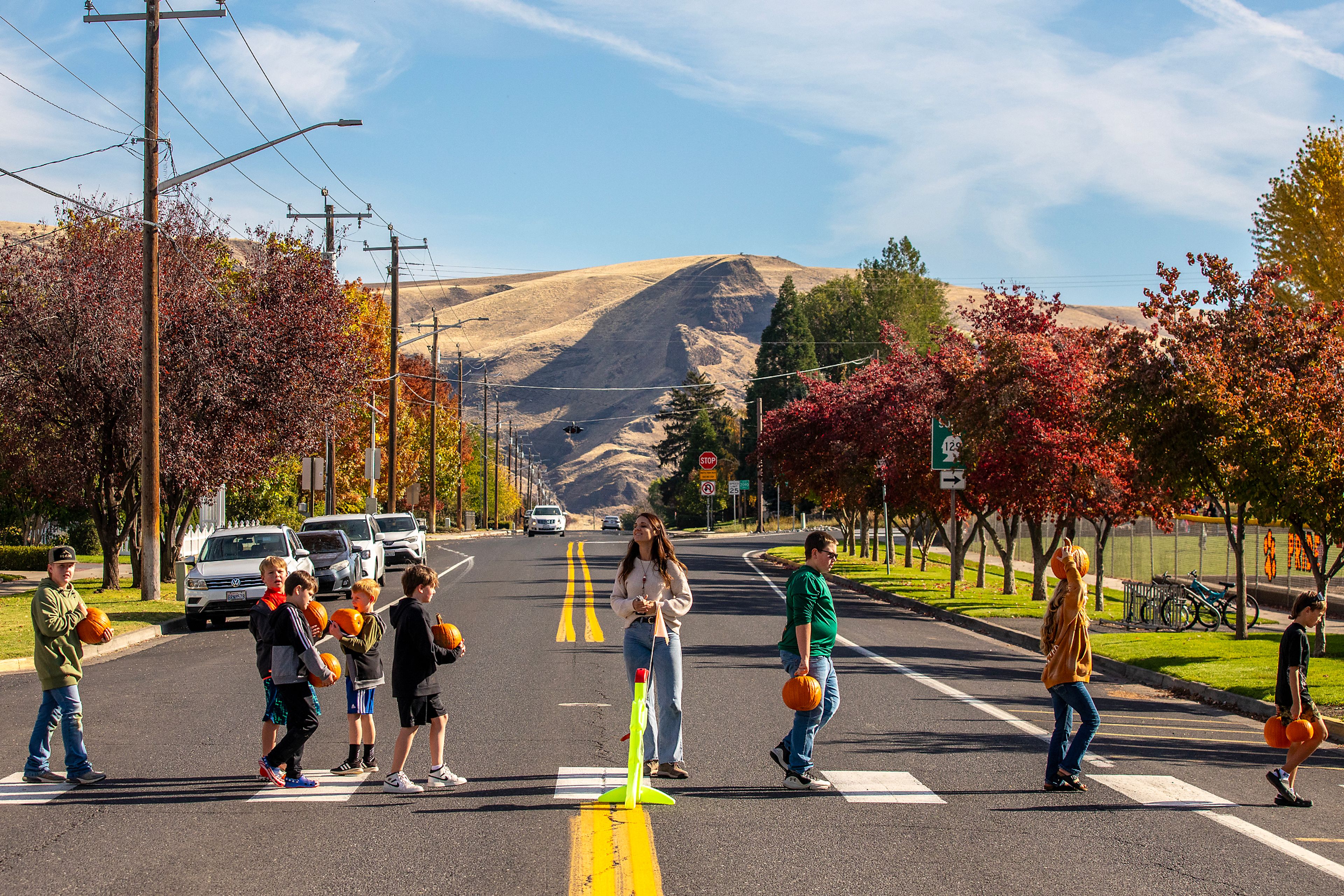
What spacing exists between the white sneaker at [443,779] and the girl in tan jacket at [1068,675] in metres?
4.03

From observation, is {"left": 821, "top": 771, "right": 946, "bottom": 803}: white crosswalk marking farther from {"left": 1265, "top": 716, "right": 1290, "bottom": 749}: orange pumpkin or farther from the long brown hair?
{"left": 1265, "top": 716, "right": 1290, "bottom": 749}: orange pumpkin

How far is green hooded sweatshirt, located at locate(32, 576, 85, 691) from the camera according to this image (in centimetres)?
876

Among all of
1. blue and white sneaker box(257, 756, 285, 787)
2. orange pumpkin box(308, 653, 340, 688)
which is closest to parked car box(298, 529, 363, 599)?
orange pumpkin box(308, 653, 340, 688)

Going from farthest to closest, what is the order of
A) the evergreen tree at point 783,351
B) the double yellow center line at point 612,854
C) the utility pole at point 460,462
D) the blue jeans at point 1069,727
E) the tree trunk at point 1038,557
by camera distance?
the evergreen tree at point 783,351 → the utility pole at point 460,462 → the tree trunk at point 1038,557 → the blue jeans at point 1069,727 → the double yellow center line at point 612,854

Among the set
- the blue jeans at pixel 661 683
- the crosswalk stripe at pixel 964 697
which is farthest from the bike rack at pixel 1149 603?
the blue jeans at pixel 661 683

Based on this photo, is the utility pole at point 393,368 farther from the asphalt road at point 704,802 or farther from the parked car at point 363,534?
the asphalt road at point 704,802

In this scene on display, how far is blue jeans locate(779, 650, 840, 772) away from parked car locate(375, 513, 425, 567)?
2715 centimetres

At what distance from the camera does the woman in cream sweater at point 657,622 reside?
8875mm

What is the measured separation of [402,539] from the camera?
119ft

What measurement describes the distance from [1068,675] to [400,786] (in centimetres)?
454

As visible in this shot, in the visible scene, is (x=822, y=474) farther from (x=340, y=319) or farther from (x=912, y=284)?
(x=912, y=284)

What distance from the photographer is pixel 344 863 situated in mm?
6746

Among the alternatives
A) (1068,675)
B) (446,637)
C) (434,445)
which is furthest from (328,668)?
(434,445)

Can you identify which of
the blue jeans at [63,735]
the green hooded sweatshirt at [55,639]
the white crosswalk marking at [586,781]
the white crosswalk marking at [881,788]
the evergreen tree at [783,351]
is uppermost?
the evergreen tree at [783,351]
